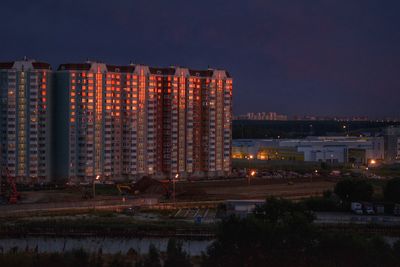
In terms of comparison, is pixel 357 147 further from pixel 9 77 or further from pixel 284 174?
pixel 9 77

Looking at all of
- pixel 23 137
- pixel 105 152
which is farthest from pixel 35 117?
pixel 105 152

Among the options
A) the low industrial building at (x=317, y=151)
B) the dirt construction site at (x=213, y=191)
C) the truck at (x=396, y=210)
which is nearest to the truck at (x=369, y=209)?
the truck at (x=396, y=210)

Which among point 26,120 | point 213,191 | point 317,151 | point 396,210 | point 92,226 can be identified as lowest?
point 92,226

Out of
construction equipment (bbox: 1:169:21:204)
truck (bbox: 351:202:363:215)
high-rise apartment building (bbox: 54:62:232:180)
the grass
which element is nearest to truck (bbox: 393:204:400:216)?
truck (bbox: 351:202:363:215)

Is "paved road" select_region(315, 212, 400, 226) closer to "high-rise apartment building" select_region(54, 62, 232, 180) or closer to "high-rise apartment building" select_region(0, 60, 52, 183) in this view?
"high-rise apartment building" select_region(54, 62, 232, 180)

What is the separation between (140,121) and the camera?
15.3m

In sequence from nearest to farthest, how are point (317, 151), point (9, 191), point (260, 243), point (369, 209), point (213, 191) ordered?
point (260, 243) → point (369, 209) → point (9, 191) → point (213, 191) → point (317, 151)

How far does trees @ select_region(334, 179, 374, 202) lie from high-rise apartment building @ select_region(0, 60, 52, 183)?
265 inches

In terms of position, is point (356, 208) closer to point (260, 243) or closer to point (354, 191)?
point (354, 191)

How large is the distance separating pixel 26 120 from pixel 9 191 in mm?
2642

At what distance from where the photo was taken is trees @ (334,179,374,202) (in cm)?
1107

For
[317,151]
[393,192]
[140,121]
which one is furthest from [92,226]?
[317,151]

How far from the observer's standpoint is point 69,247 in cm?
811

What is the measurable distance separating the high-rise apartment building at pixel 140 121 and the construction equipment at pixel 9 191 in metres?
1.80
